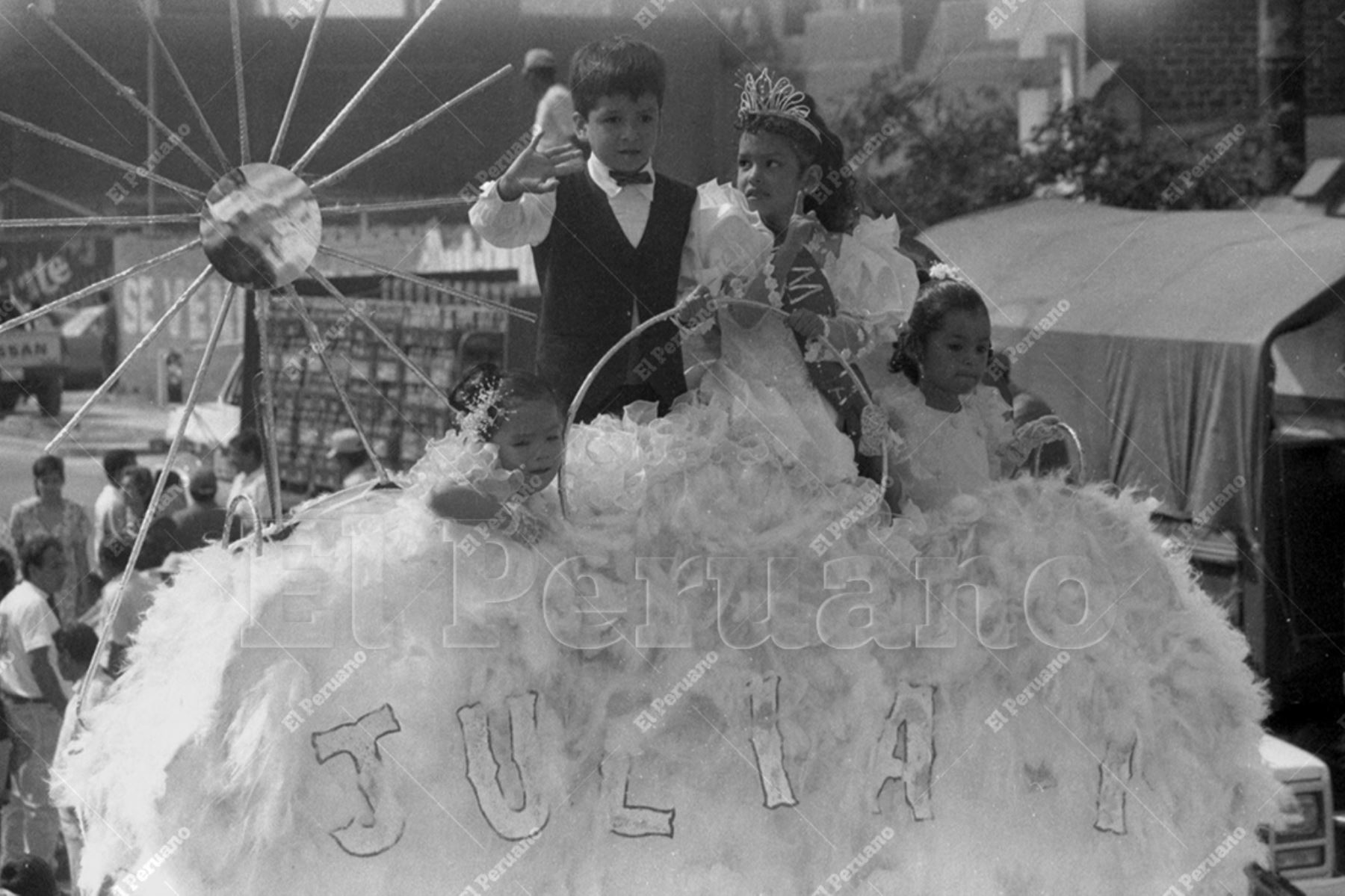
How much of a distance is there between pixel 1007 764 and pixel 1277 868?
6.08 feet

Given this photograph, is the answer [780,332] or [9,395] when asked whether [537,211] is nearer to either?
[780,332]

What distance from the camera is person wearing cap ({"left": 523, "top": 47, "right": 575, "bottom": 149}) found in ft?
23.3

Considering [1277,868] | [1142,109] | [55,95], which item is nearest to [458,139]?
[55,95]

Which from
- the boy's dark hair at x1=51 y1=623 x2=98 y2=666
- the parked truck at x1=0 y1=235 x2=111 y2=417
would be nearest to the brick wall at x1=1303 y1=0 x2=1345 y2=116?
the parked truck at x1=0 y1=235 x2=111 y2=417

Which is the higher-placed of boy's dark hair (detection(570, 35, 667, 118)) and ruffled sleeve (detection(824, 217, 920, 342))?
boy's dark hair (detection(570, 35, 667, 118))

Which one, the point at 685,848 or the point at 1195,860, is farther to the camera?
the point at 1195,860

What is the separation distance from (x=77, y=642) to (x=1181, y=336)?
5032 millimetres

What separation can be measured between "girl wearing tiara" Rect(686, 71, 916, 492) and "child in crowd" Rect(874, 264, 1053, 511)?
0.28 feet

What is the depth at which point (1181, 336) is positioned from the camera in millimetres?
8469

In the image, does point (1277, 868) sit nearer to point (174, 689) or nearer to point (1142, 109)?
point (174, 689)

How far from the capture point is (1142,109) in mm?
13578

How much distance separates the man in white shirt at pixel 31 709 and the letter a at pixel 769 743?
414cm

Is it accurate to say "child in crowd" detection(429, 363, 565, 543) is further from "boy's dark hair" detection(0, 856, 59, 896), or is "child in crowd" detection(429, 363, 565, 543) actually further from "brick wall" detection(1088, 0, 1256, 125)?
"brick wall" detection(1088, 0, 1256, 125)

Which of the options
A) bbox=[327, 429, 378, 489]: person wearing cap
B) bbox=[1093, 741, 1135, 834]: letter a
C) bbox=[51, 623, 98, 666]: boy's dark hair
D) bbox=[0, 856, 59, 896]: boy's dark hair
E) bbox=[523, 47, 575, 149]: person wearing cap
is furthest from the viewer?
bbox=[327, 429, 378, 489]: person wearing cap
